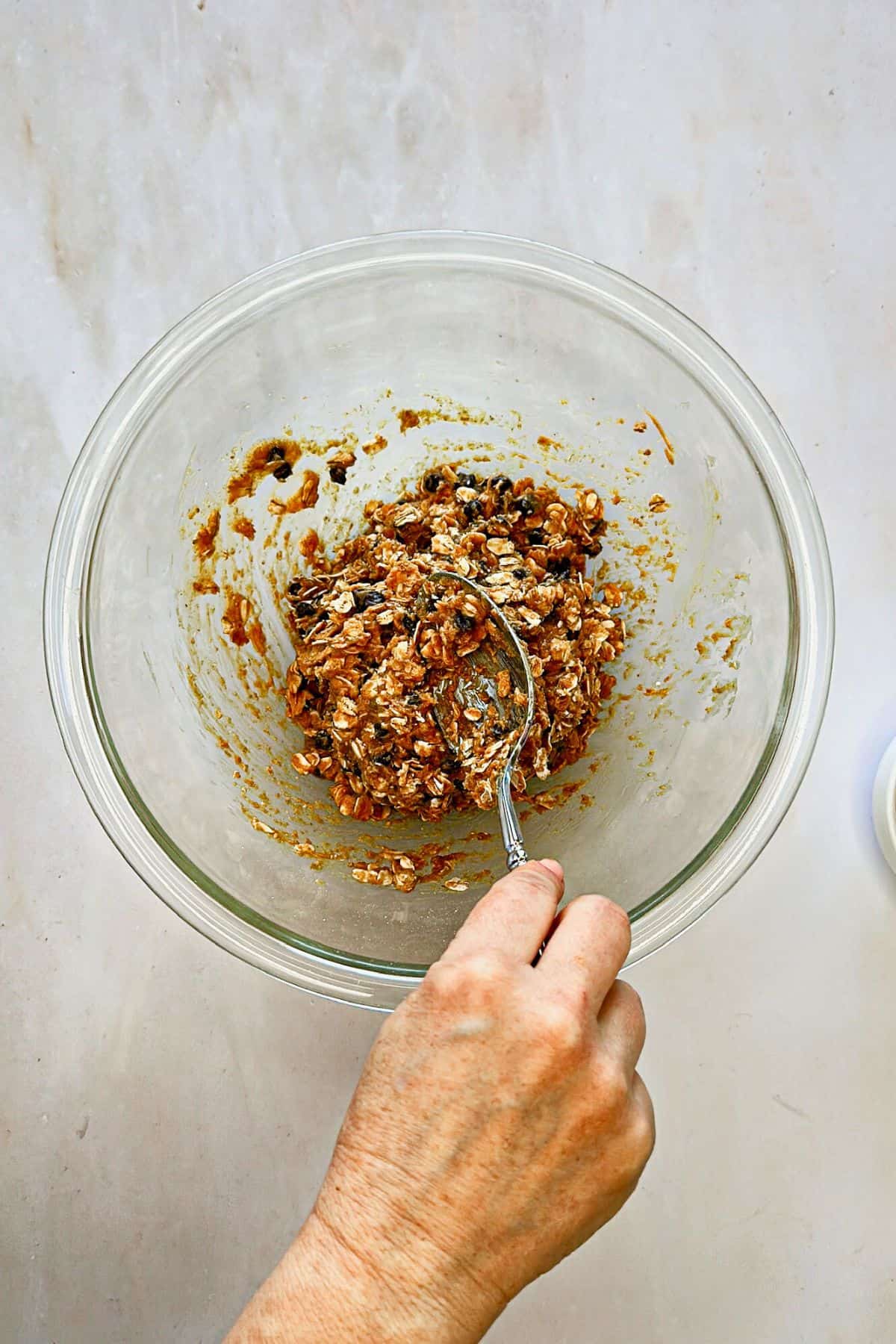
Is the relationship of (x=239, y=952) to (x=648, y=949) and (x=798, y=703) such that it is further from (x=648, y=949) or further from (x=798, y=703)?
(x=798, y=703)

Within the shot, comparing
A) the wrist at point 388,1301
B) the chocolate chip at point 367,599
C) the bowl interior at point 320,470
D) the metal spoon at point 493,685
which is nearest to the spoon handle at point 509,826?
the metal spoon at point 493,685

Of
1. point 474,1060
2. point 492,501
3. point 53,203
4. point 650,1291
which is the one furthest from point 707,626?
point 53,203

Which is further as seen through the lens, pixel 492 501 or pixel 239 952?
pixel 492 501

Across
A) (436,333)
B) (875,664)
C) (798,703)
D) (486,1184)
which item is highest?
(436,333)

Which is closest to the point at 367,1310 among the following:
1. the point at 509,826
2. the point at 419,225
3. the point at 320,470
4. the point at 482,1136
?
the point at 482,1136

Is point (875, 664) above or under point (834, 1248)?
above

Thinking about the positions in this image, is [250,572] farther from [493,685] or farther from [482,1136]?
[482,1136]

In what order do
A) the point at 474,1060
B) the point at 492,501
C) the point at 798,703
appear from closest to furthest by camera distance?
the point at 474,1060
the point at 798,703
the point at 492,501
